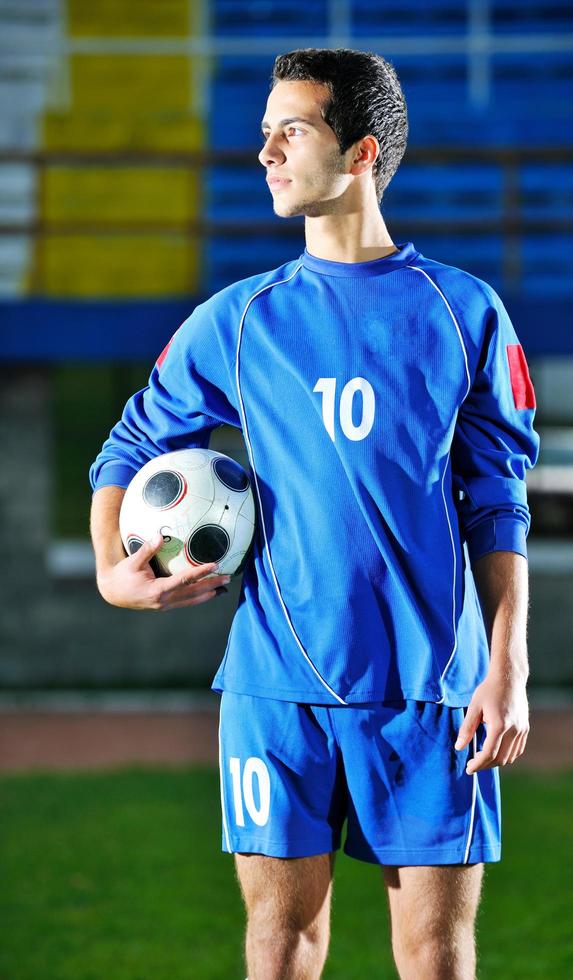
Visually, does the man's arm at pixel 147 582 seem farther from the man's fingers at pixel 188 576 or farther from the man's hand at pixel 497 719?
the man's hand at pixel 497 719

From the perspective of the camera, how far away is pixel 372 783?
2.38m

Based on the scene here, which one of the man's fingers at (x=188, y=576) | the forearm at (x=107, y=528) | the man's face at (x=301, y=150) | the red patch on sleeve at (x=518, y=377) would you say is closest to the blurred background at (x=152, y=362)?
the forearm at (x=107, y=528)

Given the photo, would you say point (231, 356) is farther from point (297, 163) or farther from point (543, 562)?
point (543, 562)

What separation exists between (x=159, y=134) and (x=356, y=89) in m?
12.0

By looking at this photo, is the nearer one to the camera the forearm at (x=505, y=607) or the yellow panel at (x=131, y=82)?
the forearm at (x=505, y=607)

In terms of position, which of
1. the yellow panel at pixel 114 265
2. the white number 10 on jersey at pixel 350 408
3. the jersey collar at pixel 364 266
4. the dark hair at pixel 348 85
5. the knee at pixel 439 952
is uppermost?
the dark hair at pixel 348 85

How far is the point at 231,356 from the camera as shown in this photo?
250 cm

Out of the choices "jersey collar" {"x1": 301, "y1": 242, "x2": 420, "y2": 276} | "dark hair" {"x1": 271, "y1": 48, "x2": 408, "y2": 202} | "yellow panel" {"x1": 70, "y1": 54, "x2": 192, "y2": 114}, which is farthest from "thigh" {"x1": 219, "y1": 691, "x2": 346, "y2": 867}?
"yellow panel" {"x1": 70, "y1": 54, "x2": 192, "y2": 114}

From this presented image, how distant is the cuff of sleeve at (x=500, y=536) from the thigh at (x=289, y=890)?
1.99 feet

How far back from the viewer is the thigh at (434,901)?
2.32 m

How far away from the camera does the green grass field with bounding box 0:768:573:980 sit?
4.99 m

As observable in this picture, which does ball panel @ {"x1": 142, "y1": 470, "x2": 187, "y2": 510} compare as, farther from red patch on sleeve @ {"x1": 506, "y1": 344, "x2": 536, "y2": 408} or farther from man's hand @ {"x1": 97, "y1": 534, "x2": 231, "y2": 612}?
red patch on sleeve @ {"x1": 506, "y1": 344, "x2": 536, "y2": 408}

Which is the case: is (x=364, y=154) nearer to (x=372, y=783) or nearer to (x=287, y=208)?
(x=287, y=208)

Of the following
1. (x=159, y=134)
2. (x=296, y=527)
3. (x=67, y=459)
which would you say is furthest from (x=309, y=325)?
(x=159, y=134)
